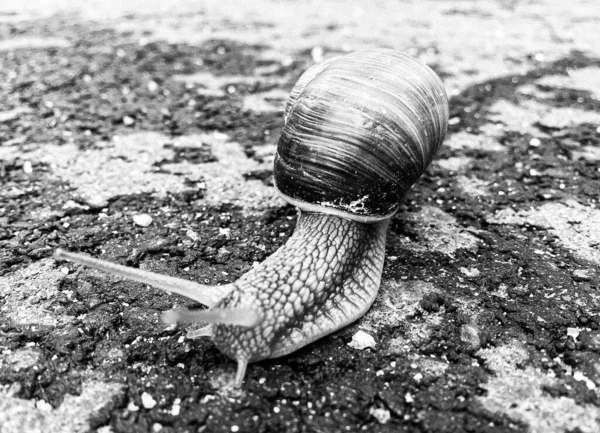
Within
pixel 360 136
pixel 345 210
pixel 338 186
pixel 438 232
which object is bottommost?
pixel 438 232

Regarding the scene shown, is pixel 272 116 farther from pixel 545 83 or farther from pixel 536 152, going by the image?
pixel 545 83

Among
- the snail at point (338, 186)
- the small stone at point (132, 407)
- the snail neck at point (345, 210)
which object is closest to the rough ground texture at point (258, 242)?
the small stone at point (132, 407)

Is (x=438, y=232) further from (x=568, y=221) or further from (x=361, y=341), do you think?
(x=361, y=341)

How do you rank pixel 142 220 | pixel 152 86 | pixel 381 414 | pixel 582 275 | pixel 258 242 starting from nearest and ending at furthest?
pixel 381 414, pixel 582 275, pixel 258 242, pixel 142 220, pixel 152 86

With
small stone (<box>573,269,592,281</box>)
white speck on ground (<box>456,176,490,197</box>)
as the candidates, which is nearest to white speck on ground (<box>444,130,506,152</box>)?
white speck on ground (<box>456,176,490,197</box>)

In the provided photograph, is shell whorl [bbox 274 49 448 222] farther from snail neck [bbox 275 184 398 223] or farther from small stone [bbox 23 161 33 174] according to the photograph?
small stone [bbox 23 161 33 174]

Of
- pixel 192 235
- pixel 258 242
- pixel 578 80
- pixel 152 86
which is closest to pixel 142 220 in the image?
pixel 192 235

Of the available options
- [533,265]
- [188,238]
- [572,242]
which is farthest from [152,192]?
[572,242]
